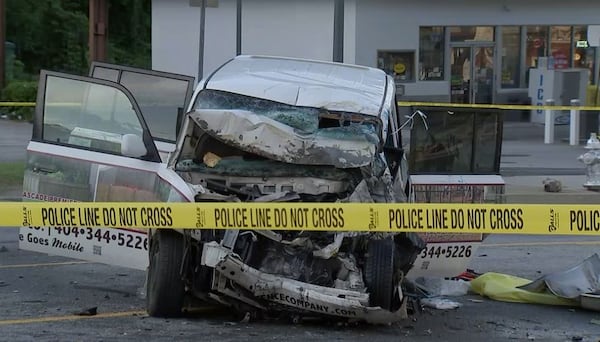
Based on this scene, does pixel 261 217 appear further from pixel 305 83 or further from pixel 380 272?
pixel 305 83

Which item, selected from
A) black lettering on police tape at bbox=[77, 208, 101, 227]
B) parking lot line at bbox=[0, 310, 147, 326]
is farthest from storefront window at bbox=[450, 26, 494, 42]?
black lettering on police tape at bbox=[77, 208, 101, 227]

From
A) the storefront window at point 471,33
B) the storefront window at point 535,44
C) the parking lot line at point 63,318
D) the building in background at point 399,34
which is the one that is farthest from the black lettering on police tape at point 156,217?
the storefront window at point 535,44

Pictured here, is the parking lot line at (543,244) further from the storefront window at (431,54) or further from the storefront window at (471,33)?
the storefront window at (471,33)

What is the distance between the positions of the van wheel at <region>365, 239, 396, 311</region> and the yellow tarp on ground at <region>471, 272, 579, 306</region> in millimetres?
1925

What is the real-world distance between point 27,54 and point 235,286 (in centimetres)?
4125

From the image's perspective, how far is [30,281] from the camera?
320 inches

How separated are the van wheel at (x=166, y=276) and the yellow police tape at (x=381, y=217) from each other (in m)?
0.42

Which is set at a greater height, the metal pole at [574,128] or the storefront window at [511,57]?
the storefront window at [511,57]

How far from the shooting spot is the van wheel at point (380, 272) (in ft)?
20.6

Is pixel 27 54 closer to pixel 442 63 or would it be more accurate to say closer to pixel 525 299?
pixel 442 63

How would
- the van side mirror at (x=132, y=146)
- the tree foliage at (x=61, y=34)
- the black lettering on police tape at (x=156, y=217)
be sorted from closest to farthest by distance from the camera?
the black lettering on police tape at (x=156, y=217) → the van side mirror at (x=132, y=146) → the tree foliage at (x=61, y=34)

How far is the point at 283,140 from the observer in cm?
644

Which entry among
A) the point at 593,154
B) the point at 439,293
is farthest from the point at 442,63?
the point at 439,293

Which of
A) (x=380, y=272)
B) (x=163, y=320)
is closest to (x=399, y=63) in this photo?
(x=163, y=320)
